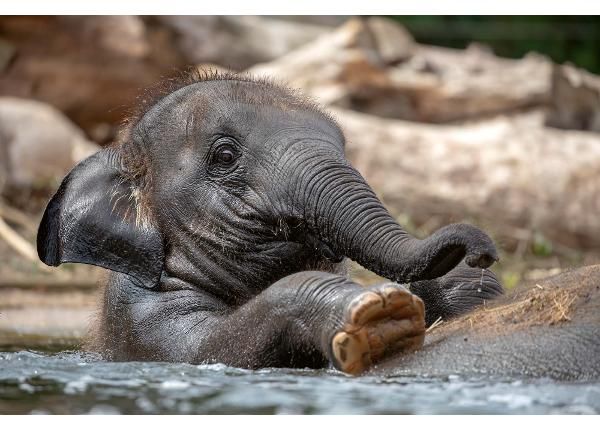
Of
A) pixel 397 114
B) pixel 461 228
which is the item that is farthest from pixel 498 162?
pixel 461 228

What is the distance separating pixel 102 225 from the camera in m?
7.04

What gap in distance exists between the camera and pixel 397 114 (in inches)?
675

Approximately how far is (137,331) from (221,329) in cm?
74

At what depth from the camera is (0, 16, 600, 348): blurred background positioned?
13.6 metres

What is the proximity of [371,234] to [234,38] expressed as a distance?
53.0 feet

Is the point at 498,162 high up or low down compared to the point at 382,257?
down

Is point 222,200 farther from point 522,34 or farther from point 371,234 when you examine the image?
point 522,34

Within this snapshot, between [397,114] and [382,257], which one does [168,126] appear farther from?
[397,114]

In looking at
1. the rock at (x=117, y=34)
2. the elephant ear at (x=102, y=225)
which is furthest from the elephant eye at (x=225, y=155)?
the rock at (x=117, y=34)

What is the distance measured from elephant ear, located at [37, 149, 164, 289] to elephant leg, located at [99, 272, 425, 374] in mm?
247

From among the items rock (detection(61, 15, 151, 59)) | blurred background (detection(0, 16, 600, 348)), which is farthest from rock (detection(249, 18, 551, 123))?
rock (detection(61, 15, 151, 59))

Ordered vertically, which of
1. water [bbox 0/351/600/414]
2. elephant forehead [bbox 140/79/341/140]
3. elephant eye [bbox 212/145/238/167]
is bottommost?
water [bbox 0/351/600/414]

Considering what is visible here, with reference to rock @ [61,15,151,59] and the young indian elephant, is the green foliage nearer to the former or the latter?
rock @ [61,15,151,59]

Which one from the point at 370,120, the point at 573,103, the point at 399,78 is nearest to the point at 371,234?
the point at 370,120
